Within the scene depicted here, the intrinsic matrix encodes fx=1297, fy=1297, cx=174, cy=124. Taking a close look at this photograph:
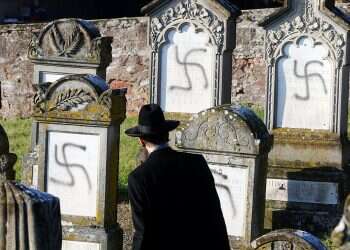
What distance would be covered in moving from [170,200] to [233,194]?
3.61 metres

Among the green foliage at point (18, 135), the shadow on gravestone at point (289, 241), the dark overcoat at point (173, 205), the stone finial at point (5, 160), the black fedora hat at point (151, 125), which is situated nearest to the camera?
the dark overcoat at point (173, 205)

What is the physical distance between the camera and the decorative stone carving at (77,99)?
11.2m

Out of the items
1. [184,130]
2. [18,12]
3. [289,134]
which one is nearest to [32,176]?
[184,130]

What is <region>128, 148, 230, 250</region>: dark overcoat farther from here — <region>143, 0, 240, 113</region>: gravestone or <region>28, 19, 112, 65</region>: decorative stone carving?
<region>143, 0, 240, 113</region>: gravestone

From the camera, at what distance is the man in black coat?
7.88m

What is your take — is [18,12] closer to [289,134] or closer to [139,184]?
[289,134]

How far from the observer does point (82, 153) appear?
37.4 ft

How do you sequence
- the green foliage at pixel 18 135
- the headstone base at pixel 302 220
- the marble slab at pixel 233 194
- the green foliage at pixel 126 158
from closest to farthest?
the marble slab at pixel 233 194
the headstone base at pixel 302 220
the green foliage at pixel 126 158
the green foliage at pixel 18 135

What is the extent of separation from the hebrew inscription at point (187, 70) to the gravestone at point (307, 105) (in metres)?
0.67

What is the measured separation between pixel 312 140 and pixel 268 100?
73cm

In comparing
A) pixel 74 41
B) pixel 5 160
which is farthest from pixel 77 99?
pixel 74 41

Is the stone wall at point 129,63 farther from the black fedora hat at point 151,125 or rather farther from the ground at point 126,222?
the black fedora hat at point 151,125

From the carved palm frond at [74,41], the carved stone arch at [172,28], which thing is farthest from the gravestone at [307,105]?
the carved palm frond at [74,41]

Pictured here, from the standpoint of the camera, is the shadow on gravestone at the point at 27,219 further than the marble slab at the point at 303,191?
No
